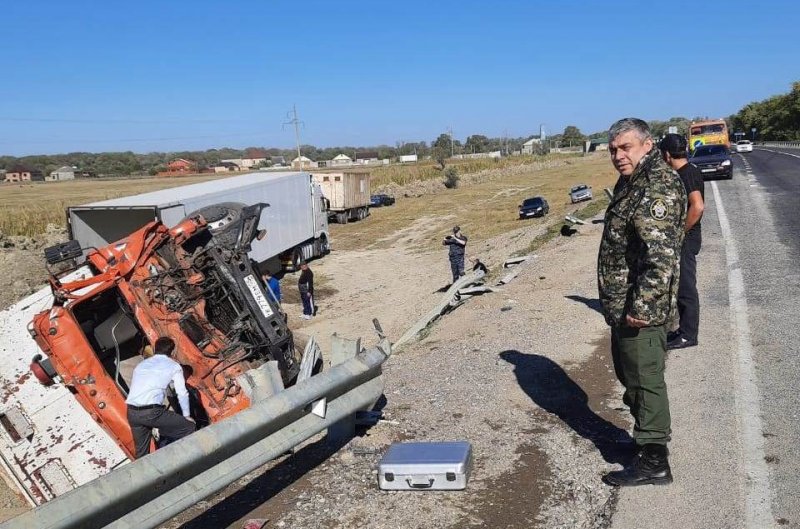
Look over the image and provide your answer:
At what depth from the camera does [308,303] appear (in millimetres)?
18219

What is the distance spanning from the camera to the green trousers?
12.8 ft

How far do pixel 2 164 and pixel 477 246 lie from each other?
512 ft

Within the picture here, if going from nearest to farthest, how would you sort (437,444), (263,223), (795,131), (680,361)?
(437,444)
(680,361)
(263,223)
(795,131)

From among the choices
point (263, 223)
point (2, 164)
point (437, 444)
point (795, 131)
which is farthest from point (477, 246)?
point (2, 164)

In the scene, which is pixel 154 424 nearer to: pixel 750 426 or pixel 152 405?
pixel 152 405

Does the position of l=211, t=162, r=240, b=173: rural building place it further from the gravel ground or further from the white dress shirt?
the white dress shirt

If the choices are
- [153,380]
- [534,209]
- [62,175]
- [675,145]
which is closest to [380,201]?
[534,209]

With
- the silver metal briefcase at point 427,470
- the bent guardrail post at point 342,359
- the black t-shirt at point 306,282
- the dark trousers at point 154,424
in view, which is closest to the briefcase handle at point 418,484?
the silver metal briefcase at point 427,470

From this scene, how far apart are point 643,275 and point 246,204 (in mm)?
16849

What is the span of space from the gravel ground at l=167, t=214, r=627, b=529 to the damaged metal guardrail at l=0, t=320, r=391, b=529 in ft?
1.43

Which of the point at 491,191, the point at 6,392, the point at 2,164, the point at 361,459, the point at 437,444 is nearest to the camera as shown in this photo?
the point at 437,444

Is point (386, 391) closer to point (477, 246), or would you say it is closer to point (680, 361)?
point (680, 361)

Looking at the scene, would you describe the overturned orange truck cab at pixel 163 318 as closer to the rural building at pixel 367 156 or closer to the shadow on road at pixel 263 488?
the shadow on road at pixel 263 488

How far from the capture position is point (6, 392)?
657 centimetres
